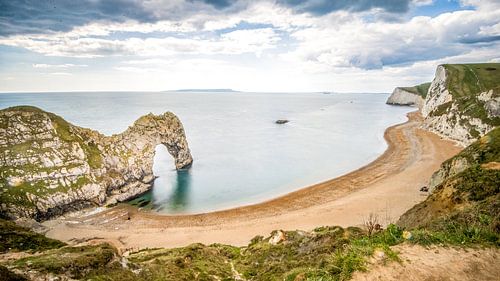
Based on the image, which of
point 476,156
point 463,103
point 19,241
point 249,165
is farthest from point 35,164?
point 463,103

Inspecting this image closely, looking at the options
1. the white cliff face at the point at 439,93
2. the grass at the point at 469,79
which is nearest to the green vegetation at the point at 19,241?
the grass at the point at 469,79

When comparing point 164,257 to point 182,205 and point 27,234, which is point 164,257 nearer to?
point 27,234

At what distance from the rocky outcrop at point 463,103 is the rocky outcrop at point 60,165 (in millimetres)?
74757

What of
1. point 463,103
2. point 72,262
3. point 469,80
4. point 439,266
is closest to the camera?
point 439,266

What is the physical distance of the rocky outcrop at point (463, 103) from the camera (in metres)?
67.3

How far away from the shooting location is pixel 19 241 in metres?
21.0

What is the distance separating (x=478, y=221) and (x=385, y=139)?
83.5 metres

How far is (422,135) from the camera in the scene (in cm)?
8762

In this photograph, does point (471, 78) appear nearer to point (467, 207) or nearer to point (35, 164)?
point (467, 207)

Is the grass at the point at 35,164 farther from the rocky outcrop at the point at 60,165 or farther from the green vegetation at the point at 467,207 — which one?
A: the green vegetation at the point at 467,207

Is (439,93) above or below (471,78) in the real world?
below

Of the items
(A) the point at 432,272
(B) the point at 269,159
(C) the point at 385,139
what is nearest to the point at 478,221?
(A) the point at 432,272

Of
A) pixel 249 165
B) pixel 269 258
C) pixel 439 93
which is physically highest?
pixel 439 93

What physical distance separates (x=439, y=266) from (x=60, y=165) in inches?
1836
